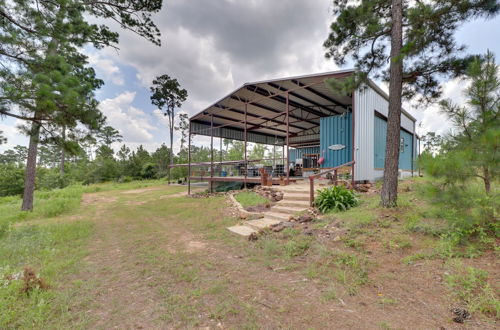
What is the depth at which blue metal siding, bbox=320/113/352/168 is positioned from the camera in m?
9.71

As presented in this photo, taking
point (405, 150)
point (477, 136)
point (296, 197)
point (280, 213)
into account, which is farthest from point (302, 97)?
point (477, 136)

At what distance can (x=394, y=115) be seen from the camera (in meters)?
4.65

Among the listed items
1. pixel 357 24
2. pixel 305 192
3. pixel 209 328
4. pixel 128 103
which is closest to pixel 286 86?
pixel 357 24

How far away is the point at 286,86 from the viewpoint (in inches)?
362

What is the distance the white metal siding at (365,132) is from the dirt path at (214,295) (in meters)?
6.03

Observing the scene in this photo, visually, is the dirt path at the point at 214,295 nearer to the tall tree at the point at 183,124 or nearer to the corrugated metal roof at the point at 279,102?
the corrugated metal roof at the point at 279,102

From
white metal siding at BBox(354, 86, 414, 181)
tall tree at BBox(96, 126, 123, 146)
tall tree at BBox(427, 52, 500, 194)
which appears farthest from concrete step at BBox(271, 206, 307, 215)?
tall tree at BBox(96, 126, 123, 146)

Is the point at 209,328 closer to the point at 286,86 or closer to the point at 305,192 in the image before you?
the point at 305,192

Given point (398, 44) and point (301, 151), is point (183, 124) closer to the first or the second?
point (301, 151)

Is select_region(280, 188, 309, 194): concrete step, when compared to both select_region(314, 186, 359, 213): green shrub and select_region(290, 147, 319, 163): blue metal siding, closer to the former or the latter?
select_region(314, 186, 359, 213): green shrub

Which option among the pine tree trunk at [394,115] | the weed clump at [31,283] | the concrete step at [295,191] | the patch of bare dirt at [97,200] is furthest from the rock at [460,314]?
the patch of bare dirt at [97,200]

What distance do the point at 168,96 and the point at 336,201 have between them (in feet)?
94.5

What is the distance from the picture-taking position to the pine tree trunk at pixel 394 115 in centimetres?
457

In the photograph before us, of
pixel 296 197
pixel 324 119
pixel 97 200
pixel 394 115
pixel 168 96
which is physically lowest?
pixel 97 200
